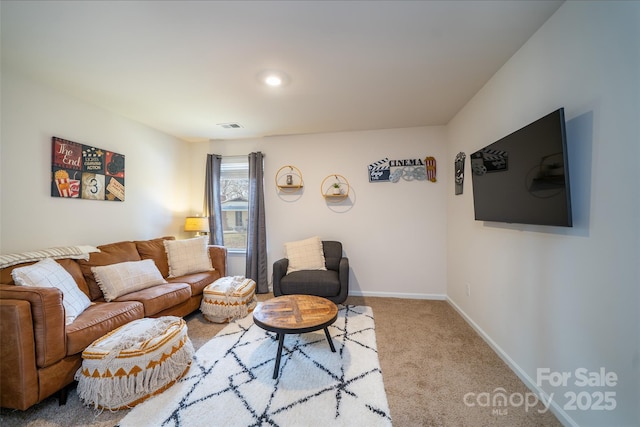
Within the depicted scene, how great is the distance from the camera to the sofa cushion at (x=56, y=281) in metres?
1.80

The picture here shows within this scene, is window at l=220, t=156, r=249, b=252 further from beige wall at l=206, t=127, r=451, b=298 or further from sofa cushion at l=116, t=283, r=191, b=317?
sofa cushion at l=116, t=283, r=191, b=317

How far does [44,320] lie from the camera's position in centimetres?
154

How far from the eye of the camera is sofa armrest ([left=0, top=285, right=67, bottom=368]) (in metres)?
1.53

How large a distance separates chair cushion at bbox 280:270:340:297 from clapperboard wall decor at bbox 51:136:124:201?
231 centimetres

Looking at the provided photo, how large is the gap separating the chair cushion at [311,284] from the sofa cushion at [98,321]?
1.42m

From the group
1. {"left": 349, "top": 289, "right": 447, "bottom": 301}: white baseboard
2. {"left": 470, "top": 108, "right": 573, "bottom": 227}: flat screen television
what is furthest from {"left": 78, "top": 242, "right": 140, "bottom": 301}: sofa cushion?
{"left": 470, "top": 108, "right": 573, "bottom": 227}: flat screen television

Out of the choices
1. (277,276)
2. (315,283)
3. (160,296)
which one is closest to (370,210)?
(315,283)

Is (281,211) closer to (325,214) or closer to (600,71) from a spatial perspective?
(325,214)

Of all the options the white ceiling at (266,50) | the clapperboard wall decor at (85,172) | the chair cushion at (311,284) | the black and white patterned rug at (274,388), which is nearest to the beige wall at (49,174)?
the clapperboard wall decor at (85,172)

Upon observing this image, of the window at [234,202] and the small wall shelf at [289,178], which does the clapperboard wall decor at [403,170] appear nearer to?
the small wall shelf at [289,178]

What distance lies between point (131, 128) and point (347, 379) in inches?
150

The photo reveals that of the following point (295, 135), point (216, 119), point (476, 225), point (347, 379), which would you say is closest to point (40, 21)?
point (216, 119)

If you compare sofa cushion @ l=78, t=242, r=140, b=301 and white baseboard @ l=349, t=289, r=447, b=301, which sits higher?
sofa cushion @ l=78, t=242, r=140, b=301

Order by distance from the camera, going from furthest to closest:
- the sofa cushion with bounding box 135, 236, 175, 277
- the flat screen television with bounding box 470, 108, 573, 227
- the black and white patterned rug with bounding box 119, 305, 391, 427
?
the sofa cushion with bounding box 135, 236, 175, 277, the black and white patterned rug with bounding box 119, 305, 391, 427, the flat screen television with bounding box 470, 108, 573, 227
